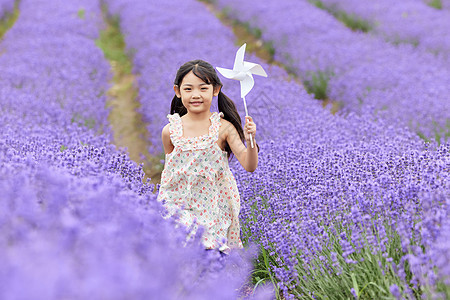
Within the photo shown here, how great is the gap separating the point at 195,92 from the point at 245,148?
1.31ft

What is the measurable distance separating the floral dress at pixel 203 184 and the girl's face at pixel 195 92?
0.12 metres

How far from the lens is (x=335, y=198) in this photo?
2291 mm

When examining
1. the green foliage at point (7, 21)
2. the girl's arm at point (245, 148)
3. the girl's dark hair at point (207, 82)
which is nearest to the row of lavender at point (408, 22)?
the girl's dark hair at point (207, 82)

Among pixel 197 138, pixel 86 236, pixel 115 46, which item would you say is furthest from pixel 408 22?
pixel 86 236

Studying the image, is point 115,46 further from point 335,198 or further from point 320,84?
point 335,198

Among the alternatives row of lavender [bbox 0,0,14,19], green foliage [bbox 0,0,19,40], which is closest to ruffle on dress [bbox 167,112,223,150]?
green foliage [bbox 0,0,19,40]

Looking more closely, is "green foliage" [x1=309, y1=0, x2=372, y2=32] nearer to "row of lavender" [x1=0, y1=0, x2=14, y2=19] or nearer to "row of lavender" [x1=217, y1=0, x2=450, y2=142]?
"row of lavender" [x1=217, y1=0, x2=450, y2=142]

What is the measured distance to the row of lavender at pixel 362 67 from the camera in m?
4.63

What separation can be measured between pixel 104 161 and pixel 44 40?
5.75 meters

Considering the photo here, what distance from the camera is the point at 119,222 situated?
1441 millimetres

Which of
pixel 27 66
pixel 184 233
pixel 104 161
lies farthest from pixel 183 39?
pixel 184 233

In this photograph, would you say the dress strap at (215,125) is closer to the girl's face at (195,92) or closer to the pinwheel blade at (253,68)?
the girl's face at (195,92)

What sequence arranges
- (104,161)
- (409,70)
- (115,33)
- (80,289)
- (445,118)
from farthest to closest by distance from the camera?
(115,33)
(409,70)
(445,118)
(104,161)
(80,289)

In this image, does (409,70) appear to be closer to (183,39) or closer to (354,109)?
(354,109)
